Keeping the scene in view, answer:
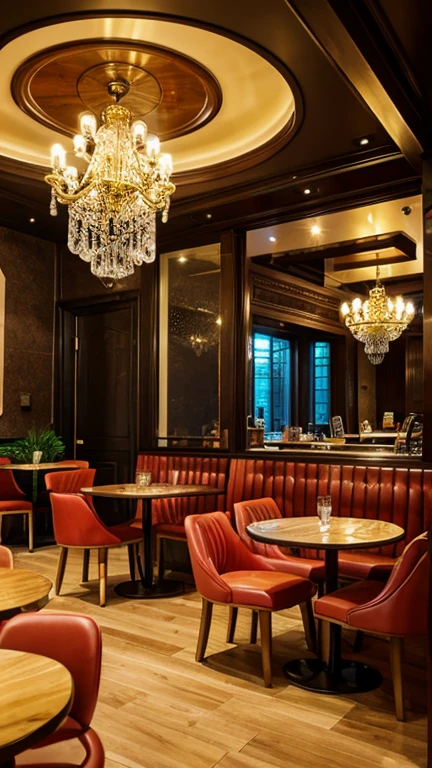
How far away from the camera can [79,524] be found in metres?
4.61

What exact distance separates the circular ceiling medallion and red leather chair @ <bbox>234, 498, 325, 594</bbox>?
2.88m

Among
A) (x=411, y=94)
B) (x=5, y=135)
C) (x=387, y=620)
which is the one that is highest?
(x=5, y=135)

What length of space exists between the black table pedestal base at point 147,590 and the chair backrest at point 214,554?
1.21 meters

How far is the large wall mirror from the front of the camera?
608cm

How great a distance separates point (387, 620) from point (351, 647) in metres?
1.03

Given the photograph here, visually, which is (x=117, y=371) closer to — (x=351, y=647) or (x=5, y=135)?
(x=5, y=135)

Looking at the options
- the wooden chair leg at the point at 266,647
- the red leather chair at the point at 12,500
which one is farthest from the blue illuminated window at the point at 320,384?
the wooden chair leg at the point at 266,647

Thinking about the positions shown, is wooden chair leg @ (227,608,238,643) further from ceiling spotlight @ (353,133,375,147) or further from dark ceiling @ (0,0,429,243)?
ceiling spotlight @ (353,133,375,147)

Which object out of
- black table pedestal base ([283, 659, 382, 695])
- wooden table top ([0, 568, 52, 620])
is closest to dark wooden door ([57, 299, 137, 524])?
black table pedestal base ([283, 659, 382, 695])

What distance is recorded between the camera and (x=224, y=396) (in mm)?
5910

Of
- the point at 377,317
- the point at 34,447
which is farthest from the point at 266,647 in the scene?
the point at 377,317

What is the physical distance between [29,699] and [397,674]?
84.9 inches

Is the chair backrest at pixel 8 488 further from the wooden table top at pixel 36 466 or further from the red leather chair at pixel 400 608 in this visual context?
the red leather chair at pixel 400 608

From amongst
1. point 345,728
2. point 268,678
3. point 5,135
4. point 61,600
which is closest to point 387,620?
point 345,728
